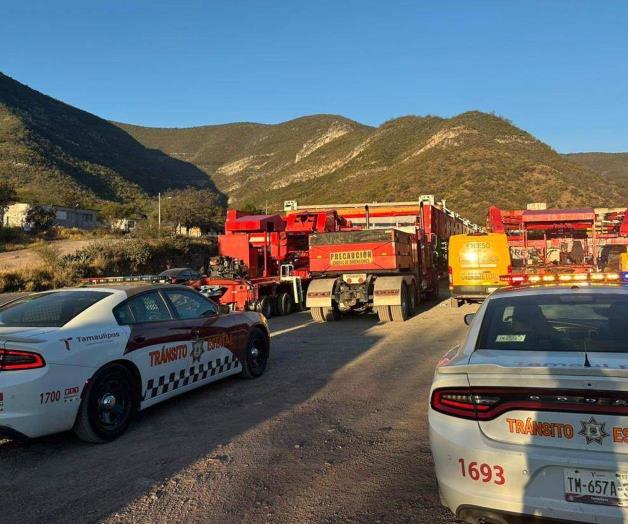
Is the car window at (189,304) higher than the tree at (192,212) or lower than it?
lower

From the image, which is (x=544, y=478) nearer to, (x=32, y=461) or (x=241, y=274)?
(x=32, y=461)

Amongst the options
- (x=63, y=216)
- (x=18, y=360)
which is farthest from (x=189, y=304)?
(x=63, y=216)

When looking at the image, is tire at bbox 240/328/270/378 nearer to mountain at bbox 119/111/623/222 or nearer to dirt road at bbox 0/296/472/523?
dirt road at bbox 0/296/472/523

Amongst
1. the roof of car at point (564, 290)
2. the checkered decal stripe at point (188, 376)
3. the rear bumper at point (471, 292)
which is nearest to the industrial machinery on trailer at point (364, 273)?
the rear bumper at point (471, 292)

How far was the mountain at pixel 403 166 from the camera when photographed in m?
53.7

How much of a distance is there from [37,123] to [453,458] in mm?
85341

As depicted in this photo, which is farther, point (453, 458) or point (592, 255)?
point (592, 255)

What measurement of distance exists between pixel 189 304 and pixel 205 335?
43cm

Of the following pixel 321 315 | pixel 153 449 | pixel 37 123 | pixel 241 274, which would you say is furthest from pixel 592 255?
pixel 37 123

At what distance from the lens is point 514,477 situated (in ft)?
9.00

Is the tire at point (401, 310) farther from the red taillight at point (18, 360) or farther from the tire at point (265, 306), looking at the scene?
the red taillight at point (18, 360)

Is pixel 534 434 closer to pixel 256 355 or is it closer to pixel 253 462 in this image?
pixel 253 462

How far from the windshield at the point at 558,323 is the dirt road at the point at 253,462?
1.22 meters

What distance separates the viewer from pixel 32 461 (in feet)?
15.1
